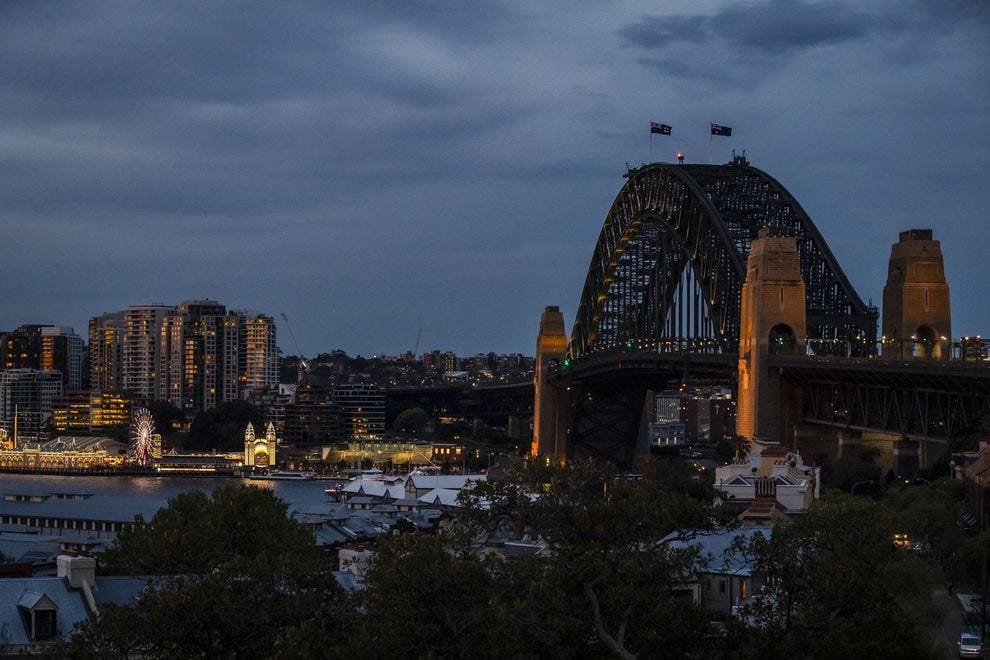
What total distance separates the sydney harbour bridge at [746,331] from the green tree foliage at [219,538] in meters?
28.6

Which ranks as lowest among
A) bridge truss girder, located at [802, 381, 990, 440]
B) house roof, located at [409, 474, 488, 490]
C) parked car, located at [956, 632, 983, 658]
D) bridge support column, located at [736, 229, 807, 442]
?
parked car, located at [956, 632, 983, 658]

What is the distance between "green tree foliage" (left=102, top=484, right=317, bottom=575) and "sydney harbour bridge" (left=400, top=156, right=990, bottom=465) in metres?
28.6

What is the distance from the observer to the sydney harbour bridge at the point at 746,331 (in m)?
77.9

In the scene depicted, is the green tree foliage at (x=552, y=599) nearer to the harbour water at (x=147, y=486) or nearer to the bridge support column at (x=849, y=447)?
the bridge support column at (x=849, y=447)

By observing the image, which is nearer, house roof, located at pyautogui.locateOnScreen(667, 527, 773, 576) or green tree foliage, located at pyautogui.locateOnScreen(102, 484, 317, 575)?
house roof, located at pyautogui.locateOnScreen(667, 527, 773, 576)

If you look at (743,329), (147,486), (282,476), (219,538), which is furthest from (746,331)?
(282,476)

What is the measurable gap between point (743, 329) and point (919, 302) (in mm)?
10471

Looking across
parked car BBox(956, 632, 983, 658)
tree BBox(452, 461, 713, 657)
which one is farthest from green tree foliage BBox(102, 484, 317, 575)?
parked car BBox(956, 632, 983, 658)

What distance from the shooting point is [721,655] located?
33938 millimetres

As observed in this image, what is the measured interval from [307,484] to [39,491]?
27706 millimetres

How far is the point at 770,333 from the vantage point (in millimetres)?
89125

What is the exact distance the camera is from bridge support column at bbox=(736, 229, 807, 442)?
87.8 metres

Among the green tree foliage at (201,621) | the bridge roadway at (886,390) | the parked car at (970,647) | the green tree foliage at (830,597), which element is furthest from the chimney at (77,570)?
the bridge roadway at (886,390)

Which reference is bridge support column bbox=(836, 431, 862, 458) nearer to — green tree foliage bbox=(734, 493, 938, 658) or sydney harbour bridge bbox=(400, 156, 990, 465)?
sydney harbour bridge bbox=(400, 156, 990, 465)
